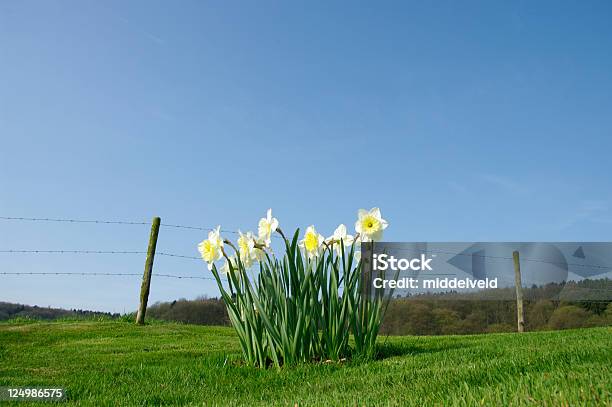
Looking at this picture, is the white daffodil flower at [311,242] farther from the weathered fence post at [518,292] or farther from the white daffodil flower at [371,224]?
the weathered fence post at [518,292]

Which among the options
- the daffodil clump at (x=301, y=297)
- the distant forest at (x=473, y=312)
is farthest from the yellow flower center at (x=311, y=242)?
the distant forest at (x=473, y=312)

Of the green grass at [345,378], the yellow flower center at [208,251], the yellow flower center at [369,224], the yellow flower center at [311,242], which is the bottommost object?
the green grass at [345,378]

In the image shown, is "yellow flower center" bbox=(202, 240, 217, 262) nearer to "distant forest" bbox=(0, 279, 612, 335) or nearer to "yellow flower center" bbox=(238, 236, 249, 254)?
"yellow flower center" bbox=(238, 236, 249, 254)

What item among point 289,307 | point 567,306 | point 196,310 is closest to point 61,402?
point 289,307

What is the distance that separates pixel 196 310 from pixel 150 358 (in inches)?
238

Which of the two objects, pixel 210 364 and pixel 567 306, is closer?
pixel 210 364

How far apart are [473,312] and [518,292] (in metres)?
1.49

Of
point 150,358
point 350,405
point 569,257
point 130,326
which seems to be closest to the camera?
point 350,405

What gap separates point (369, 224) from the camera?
5.19 meters

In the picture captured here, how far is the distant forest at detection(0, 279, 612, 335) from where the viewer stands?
13.0m

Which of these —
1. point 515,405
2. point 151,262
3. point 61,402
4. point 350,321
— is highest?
point 151,262

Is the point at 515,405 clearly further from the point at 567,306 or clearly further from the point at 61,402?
the point at 567,306

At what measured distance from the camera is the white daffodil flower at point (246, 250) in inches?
208

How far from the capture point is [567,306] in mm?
13859
